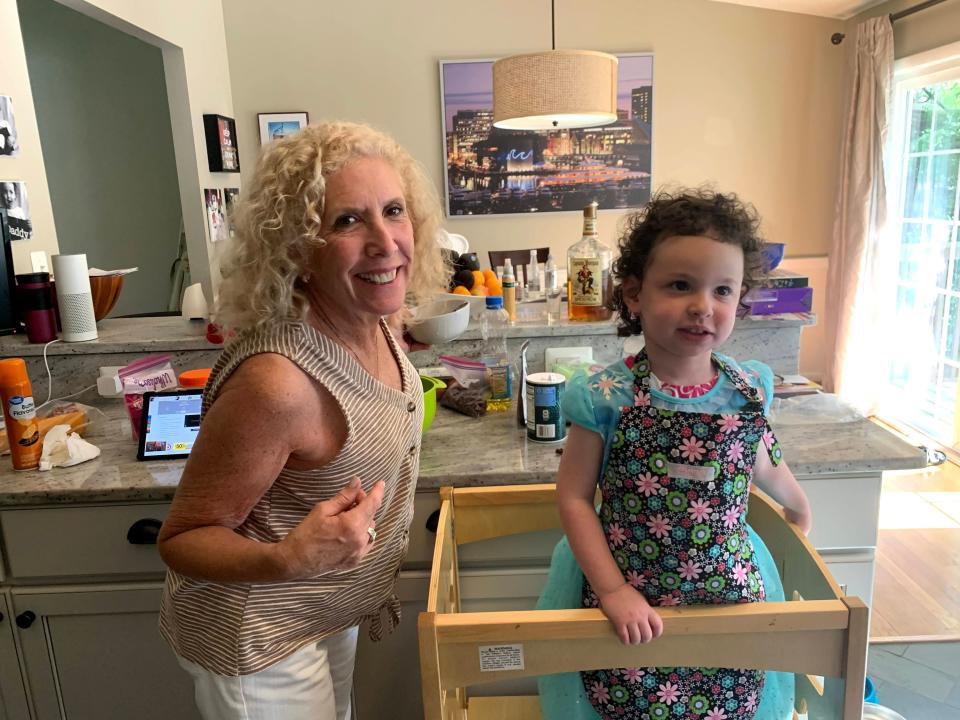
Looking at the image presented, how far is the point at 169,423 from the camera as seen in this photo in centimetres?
150

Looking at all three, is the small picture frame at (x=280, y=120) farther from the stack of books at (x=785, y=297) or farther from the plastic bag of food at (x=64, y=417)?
the stack of books at (x=785, y=297)

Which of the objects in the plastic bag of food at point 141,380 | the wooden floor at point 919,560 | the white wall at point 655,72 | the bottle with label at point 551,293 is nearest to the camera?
the plastic bag of food at point 141,380

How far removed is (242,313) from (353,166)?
241mm

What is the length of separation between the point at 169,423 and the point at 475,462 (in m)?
0.68

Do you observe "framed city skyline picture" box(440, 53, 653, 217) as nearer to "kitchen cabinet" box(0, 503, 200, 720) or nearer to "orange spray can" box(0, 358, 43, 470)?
"orange spray can" box(0, 358, 43, 470)

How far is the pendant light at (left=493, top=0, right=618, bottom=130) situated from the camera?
2566 mm

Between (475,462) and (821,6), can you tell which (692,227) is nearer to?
(475,462)

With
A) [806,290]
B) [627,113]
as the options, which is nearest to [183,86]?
[627,113]

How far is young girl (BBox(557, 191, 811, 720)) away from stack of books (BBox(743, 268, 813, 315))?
85 centimetres

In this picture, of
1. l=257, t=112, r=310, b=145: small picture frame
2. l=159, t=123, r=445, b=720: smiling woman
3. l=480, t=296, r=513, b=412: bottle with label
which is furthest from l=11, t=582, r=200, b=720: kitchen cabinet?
l=257, t=112, r=310, b=145: small picture frame

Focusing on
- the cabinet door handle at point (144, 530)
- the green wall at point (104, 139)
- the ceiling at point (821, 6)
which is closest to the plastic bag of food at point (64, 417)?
the cabinet door handle at point (144, 530)

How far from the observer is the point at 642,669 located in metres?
0.99

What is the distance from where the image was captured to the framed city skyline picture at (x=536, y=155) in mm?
4520

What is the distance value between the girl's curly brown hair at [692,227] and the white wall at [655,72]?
3.68 metres
